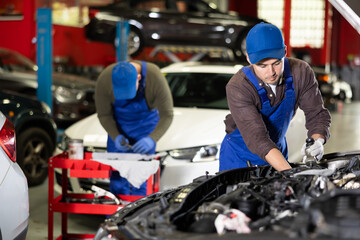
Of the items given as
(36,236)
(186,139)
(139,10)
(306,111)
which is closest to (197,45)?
(139,10)

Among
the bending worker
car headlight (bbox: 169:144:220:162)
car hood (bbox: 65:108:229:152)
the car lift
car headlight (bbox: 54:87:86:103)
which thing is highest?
the bending worker

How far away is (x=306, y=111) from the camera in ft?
10.6

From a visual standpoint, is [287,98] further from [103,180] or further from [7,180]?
[103,180]

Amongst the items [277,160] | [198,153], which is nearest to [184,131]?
[198,153]

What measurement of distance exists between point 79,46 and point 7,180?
1086cm

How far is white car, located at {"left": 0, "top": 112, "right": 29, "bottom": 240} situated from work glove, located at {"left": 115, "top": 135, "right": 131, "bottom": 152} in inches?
39.7

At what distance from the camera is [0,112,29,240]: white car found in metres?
2.91

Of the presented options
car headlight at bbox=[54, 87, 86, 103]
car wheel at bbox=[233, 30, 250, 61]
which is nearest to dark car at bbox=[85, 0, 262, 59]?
car wheel at bbox=[233, 30, 250, 61]

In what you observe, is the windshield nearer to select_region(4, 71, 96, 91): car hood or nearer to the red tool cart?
the red tool cart

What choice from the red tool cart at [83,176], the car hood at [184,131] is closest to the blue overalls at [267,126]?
the red tool cart at [83,176]

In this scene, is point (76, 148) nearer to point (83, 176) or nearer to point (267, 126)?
point (83, 176)

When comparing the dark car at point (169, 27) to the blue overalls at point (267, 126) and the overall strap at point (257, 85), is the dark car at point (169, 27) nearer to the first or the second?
the blue overalls at point (267, 126)

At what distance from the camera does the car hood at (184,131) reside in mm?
4539

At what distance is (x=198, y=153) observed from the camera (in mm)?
4457
